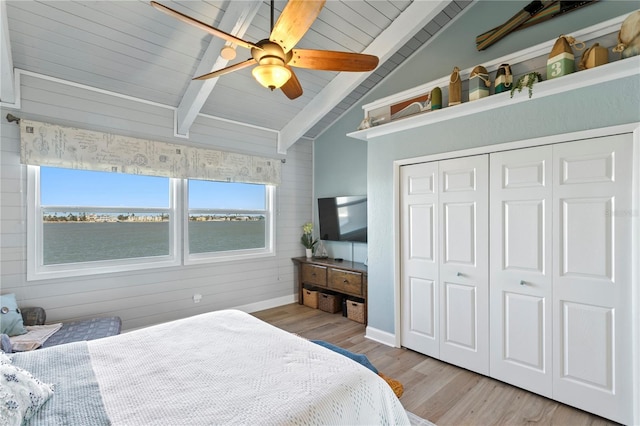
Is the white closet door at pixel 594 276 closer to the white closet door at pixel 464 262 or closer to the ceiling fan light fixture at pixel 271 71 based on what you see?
the white closet door at pixel 464 262

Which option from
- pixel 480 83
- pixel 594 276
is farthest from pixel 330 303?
pixel 480 83

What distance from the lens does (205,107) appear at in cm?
392

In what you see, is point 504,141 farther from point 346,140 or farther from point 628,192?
point 346,140

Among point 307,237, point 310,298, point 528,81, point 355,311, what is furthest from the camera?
point 307,237

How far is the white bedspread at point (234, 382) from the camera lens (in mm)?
1144

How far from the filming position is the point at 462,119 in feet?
9.25

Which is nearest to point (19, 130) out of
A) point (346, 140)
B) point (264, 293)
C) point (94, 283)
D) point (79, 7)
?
point (79, 7)

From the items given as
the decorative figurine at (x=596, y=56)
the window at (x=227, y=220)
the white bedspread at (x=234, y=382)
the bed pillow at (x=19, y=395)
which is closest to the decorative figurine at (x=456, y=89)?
the decorative figurine at (x=596, y=56)

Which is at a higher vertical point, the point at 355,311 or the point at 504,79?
the point at 504,79

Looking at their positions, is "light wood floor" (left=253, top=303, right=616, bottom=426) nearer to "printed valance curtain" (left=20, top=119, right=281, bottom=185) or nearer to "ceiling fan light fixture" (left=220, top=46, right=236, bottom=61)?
"printed valance curtain" (left=20, top=119, right=281, bottom=185)

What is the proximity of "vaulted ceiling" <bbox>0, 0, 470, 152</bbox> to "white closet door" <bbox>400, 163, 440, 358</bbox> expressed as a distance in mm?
1544

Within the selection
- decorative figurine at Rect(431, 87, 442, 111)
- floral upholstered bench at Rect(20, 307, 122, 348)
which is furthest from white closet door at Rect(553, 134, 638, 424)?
floral upholstered bench at Rect(20, 307, 122, 348)

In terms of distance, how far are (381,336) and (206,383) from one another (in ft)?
8.19

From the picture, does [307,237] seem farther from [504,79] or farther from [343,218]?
[504,79]
